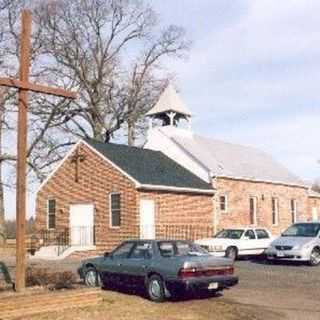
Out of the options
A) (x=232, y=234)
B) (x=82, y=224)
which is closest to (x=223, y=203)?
(x=82, y=224)

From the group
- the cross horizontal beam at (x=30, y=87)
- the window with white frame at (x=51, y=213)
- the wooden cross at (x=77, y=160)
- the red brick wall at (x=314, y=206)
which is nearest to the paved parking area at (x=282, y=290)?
the cross horizontal beam at (x=30, y=87)

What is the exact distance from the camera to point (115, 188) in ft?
107

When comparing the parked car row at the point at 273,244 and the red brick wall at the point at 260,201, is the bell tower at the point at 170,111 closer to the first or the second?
the red brick wall at the point at 260,201

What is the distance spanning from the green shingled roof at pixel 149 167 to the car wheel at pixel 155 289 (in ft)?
55.1

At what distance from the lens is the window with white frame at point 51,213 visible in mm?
35875

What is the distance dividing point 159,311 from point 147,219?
758 inches

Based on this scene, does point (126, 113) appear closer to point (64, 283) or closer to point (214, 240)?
point (214, 240)

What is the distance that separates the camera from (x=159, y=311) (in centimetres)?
1311

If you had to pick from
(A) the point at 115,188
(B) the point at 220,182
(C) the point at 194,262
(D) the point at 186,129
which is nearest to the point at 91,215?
(A) the point at 115,188

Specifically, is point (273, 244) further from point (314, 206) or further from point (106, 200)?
point (314, 206)

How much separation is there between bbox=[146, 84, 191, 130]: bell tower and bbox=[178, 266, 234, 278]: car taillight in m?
27.0

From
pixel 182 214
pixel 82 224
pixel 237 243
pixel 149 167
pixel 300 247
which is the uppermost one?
pixel 149 167

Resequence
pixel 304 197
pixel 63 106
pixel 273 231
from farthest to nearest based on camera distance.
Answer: pixel 63 106 < pixel 304 197 < pixel 273 231

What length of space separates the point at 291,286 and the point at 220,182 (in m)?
19.3
